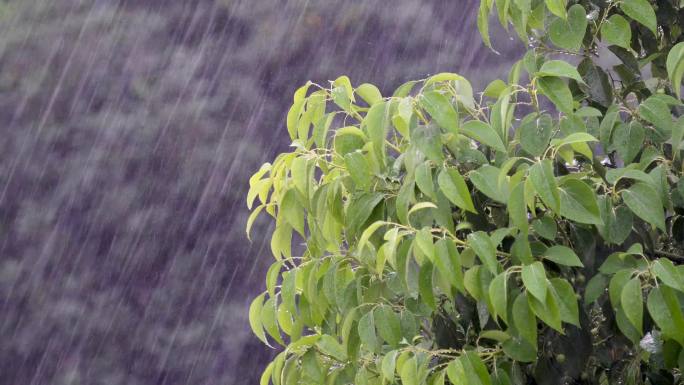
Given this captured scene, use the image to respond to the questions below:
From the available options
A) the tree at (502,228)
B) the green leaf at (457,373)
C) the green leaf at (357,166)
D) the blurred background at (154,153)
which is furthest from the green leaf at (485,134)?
the blurred background at (154,153)

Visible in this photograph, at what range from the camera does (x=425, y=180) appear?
101 cm

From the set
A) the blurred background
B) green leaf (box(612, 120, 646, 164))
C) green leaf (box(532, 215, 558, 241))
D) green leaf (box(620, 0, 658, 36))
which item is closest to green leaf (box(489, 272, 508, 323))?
green leaf (box(532, 215, 558, 241))

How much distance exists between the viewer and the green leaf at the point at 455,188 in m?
1.01

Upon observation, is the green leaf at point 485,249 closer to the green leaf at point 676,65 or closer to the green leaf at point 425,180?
the green leaf at point 425,180

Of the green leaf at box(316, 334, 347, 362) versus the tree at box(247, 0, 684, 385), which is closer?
the tree at box(247, 0, 684, 385)

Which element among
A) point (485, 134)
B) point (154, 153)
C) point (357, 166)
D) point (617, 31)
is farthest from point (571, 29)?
point (154, 153)

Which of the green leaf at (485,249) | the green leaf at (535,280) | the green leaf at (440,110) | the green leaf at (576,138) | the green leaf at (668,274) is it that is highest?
the green leaf at (576,138)

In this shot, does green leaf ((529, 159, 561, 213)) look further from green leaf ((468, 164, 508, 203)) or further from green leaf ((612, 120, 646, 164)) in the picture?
green leaf ((612, 120, 646, 164))

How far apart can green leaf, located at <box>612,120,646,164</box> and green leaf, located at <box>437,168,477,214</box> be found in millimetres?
203

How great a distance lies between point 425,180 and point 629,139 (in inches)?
9.9

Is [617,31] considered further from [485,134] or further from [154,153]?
[154,153]

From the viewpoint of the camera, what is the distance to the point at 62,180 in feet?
14.3

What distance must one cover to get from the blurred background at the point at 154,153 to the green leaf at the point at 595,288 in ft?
10.2

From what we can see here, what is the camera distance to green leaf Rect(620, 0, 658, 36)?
1119 millimetres
